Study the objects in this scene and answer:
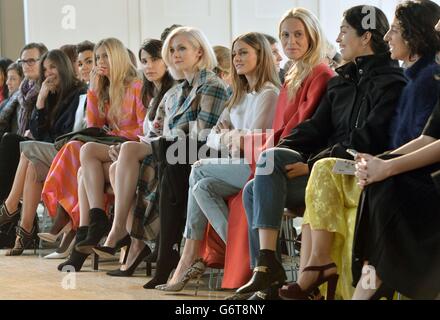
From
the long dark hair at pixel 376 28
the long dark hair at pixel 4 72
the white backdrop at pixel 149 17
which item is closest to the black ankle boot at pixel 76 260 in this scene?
the long dark hair at pixel 376 28

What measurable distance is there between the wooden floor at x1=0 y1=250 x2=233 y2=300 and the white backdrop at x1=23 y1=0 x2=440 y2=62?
127 inches

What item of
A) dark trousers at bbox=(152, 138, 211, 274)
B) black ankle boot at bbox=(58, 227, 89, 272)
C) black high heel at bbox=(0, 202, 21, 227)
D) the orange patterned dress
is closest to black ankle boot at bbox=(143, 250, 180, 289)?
dark trousers at bbox=(152, 138, 211, 274)

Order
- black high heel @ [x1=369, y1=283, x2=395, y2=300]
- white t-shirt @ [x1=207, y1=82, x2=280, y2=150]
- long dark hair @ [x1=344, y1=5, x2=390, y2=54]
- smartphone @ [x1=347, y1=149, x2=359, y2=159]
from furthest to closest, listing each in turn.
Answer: white t-shirt @ [x1=207, y1=82, x2=280, y2=150] → long dark hair @ [x1=344, y1=5, x2=390, y2=54] → smartphone @ [x1=347, y1=149, x2=359, y2=159] → black high heel @ [x1=369, y1=283, x2=395, y2=300]

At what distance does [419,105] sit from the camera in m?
3.23

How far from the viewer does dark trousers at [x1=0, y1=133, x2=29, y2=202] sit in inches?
231

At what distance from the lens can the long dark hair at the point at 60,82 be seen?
5.72m

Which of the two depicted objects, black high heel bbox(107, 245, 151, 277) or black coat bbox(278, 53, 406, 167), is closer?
black coat bbox(278, 53, 406, 167)

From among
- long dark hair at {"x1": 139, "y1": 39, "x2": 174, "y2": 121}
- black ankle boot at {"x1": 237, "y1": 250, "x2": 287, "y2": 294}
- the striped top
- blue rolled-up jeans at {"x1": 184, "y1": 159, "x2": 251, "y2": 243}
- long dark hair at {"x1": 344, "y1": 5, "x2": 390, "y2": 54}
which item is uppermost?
long dark hair at {"x1": 344, "y1": 5, "x2": 390, "y2": 54}

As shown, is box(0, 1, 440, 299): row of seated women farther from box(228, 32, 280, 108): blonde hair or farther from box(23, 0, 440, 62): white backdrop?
box(23, 0, 440, 62): white backdrop

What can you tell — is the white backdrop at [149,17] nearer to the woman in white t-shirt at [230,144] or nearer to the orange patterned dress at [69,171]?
the orange patterned dress at [69,171]

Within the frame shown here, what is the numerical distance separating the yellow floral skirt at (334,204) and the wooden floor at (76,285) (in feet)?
2.45

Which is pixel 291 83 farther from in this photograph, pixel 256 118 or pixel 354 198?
pixel 354 198

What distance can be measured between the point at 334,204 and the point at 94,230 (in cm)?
175

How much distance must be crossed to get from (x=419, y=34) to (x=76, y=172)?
8.00 ft
